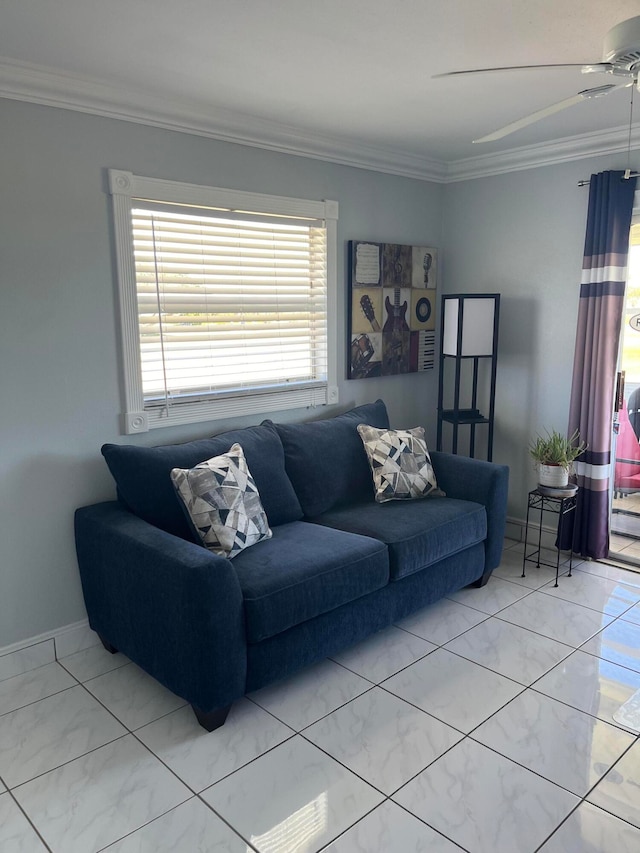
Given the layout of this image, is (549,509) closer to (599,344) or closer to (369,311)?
(599,344)

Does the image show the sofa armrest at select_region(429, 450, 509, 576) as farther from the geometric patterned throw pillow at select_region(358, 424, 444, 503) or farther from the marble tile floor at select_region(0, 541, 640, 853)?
the marble tile floor at select_region(0, 541, 640, 853)

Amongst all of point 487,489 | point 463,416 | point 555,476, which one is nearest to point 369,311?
point 463,416

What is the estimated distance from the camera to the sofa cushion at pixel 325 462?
3457 millimetres

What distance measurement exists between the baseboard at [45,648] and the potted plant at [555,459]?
259 cm

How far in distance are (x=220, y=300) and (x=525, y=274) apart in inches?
79.9

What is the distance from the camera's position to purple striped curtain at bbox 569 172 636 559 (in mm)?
3648

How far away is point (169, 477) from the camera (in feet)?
9.55

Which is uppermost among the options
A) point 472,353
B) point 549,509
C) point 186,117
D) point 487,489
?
point 186,117

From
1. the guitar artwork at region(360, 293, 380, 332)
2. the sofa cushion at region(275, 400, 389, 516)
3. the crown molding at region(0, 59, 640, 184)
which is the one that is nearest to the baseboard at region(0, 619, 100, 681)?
the sofa cushion at region(275, 400, 389, 516)

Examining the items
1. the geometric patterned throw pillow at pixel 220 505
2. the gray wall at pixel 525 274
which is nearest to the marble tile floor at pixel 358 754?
the geometric patterned throw pillow at pixel 220 505

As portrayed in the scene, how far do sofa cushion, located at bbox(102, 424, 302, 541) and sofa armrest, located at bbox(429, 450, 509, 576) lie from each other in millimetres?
993

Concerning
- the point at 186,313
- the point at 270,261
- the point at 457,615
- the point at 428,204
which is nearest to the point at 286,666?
the point at 457,615

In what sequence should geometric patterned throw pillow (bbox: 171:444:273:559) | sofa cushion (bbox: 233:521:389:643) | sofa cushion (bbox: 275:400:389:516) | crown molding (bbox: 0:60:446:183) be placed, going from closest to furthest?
sofa cushion (bbox: 233:521:389:643) < crown molding (bbox: 0:60:446:183) < geometric patterned throw pillow (bbox: 171:444:273:559) < sofa cushion (bbox: 275:400:389:516)

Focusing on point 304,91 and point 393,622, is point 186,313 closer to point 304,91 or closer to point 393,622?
point 304,91
